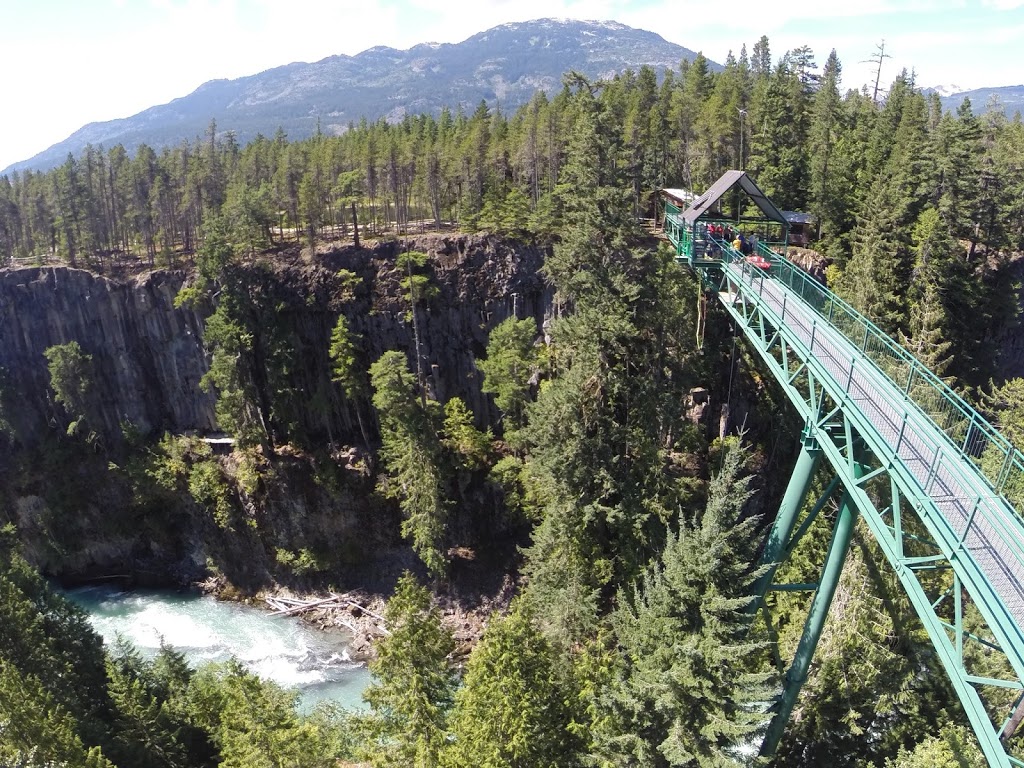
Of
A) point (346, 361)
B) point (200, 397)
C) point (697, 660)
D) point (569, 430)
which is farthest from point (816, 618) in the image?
point (200, 397)

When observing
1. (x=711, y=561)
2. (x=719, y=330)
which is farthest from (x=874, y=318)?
(x=711, y=561)

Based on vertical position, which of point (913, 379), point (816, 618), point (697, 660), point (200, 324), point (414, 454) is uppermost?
point (913, 379)

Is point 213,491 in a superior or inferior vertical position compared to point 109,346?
inferior

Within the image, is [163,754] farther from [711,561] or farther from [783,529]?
[783,529]

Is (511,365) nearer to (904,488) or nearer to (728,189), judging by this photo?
(728,189)

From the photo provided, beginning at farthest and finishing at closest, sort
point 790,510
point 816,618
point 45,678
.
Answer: point 45,678
point 790,510
point 816,618
